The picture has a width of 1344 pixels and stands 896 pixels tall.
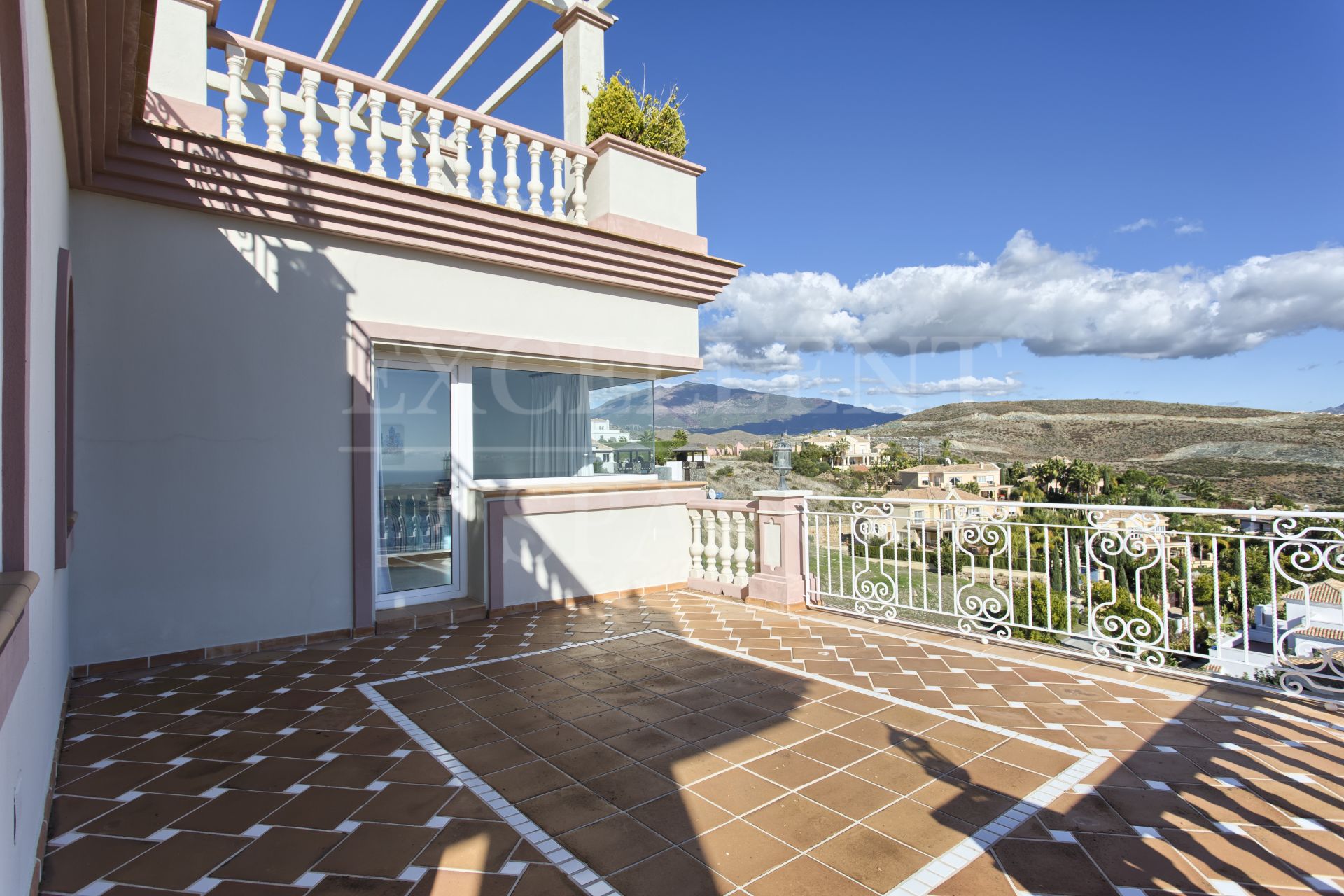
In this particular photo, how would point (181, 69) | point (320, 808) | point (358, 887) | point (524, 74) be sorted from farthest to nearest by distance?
point (524, 74), point (181, 69), point (320, 808), point (358, 887)

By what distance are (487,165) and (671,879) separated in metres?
5.60

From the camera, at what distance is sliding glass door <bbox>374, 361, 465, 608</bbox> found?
546 cm

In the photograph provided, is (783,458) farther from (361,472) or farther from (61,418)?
(61,418)

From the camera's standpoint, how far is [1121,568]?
4.57m

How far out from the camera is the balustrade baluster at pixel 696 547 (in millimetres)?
6895

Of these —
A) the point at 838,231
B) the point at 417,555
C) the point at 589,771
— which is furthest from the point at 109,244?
the point at 838,231

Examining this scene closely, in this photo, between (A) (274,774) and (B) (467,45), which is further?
(B) (467,45)

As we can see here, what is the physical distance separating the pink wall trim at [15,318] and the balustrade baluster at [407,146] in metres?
3.58

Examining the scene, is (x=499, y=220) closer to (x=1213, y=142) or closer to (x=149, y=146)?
(x=149, y=146)

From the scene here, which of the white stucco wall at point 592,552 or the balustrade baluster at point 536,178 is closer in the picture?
the white stucco wall at point 592,552

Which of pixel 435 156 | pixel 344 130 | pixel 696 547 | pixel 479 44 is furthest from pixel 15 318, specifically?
pixel 479 44

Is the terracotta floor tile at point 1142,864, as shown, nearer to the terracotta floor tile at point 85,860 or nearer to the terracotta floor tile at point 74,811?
the terracotta floor tile at point 85,860

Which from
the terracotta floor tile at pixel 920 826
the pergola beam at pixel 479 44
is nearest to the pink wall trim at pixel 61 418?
the terracotta floor tile at pixel 920 826

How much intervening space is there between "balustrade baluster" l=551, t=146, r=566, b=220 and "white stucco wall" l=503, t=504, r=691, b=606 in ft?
9.73
